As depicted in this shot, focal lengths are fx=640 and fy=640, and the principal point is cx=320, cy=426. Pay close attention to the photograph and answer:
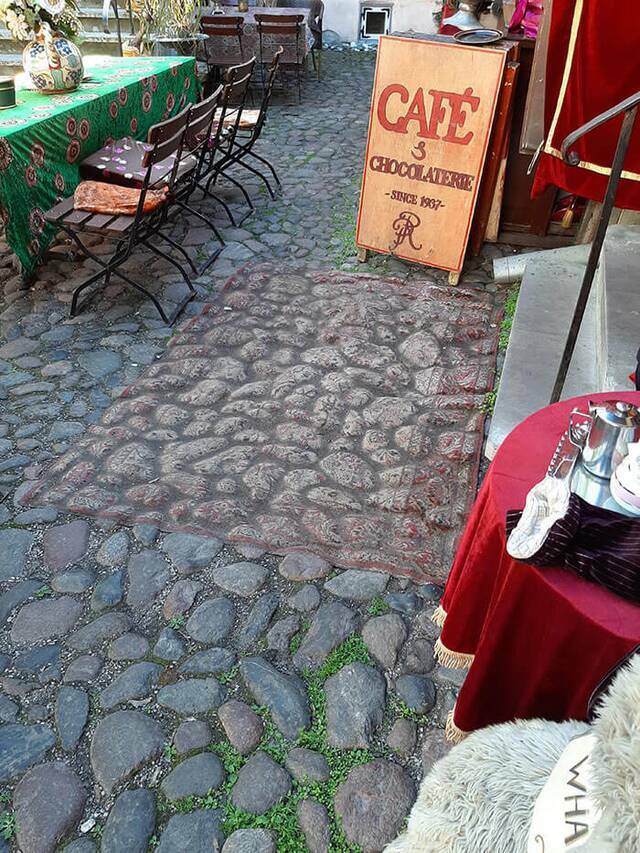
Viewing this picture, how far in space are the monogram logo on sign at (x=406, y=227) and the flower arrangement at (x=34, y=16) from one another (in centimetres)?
325

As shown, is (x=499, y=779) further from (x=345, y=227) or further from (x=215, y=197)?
(x=215, y=197)

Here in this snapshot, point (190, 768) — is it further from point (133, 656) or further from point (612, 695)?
point (612, 695)

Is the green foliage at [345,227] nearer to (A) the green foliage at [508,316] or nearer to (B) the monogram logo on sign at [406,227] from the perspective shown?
(B) the monogram logo on sign at [406,227]

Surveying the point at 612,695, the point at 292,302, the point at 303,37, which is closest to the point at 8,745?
the point at 612,695

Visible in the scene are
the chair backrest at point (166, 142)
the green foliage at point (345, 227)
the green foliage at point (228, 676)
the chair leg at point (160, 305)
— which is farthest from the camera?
the green foliage at point (345, 227)

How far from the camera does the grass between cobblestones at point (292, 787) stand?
1961 mm

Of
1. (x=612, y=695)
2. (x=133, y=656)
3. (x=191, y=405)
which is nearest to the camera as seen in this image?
(x=612, y=695)

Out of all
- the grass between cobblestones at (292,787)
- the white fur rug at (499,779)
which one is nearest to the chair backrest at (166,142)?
the grass between cobblestones at (292,787)

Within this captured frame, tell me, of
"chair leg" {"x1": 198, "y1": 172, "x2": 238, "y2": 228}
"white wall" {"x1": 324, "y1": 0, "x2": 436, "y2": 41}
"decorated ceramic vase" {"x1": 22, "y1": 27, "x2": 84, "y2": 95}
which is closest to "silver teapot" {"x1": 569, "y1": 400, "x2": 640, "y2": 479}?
"chair leg" {"x1": 198, "y1": 172, "x2": 238, "y2": 228}

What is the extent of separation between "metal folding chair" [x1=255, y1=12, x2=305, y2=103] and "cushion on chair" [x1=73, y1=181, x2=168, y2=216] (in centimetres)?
611

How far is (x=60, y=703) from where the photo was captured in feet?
7.55

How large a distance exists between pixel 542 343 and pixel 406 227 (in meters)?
1.82

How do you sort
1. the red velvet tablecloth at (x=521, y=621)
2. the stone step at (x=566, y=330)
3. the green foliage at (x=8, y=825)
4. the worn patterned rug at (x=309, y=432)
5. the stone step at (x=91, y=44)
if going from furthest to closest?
the stone step at (x=91, y=44) < the stone step at (x=566, y=330) < the worn patterned rug at (x=309, y=432) < the green foliage at (x=8, y=825) < the red velvet tablecloth at (x=521, y=621)

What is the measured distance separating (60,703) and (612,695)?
197 centimetres
